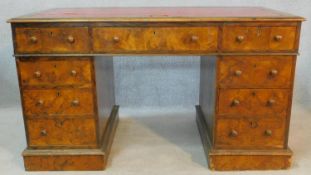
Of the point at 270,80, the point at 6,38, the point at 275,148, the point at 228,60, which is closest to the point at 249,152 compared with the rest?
the point at 275,148

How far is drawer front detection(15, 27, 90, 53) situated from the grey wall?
1072 millimetres

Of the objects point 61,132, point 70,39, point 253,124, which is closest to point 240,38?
point 253,124

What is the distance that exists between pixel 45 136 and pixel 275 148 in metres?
1.30

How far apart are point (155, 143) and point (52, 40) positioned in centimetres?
98

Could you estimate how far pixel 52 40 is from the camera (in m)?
1.79

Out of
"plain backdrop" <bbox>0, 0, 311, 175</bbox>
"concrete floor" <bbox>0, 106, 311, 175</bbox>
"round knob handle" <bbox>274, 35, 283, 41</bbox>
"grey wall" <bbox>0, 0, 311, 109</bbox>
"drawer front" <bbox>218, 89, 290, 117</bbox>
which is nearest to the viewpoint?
"round knob handle" <bbox>274, 35, 283, 41</bbox>

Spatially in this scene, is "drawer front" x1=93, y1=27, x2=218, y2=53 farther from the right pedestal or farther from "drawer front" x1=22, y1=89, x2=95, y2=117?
"drawer front" x1=22, y1=89, x2=95, y2=117

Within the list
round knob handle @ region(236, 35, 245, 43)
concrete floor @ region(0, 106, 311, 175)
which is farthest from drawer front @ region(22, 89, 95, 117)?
round knob handle @ region(236, 35, 245, 43)

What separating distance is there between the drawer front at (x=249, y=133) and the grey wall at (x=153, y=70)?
3.44 ft

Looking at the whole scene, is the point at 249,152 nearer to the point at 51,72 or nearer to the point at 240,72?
the point at 240,72

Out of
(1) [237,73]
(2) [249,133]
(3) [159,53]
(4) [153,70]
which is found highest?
(3) [159,53]

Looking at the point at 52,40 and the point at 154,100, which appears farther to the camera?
the point at 154,100

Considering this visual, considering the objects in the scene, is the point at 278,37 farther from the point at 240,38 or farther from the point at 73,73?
the point at 73,73

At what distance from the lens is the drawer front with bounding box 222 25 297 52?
69.2 inches
